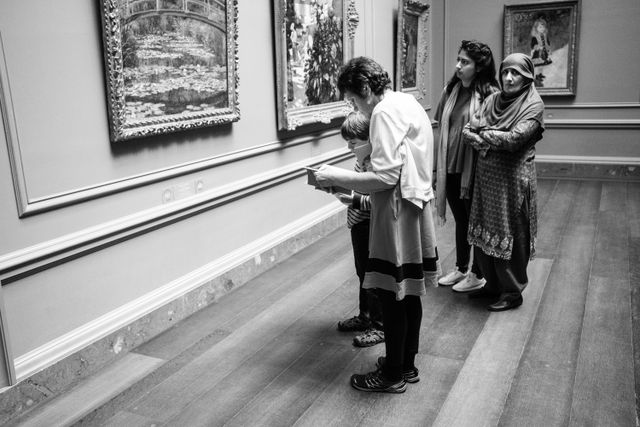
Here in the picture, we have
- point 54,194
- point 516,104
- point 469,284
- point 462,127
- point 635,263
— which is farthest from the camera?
point 635,263

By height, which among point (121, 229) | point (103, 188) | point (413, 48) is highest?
point (413, 48)

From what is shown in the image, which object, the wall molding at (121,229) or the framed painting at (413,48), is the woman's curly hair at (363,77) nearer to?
the wall molding at (121,229)

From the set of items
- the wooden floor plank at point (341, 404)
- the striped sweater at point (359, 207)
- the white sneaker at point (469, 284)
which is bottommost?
the wooden floor plank at point (341, 404)

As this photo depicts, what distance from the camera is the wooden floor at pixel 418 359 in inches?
122

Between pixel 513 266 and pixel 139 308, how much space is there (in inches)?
107

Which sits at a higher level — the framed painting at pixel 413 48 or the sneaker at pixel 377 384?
the framed painting at pixel 413 48

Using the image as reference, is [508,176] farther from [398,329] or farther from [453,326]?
[398,329]

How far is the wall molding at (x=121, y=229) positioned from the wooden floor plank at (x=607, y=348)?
283 centimetres

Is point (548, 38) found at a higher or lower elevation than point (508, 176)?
higher

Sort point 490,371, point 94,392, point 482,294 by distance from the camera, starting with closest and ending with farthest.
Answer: point 94,392 < point 490,371 < point 482,294

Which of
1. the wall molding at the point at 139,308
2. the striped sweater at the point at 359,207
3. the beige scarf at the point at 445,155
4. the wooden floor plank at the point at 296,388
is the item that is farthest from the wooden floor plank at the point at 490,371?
the wall molding at the point at 139,308

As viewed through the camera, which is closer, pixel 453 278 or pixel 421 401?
pixel 421 401

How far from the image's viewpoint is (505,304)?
443 centimetres

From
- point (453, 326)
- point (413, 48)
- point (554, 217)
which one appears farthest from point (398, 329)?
point (413, 48)
